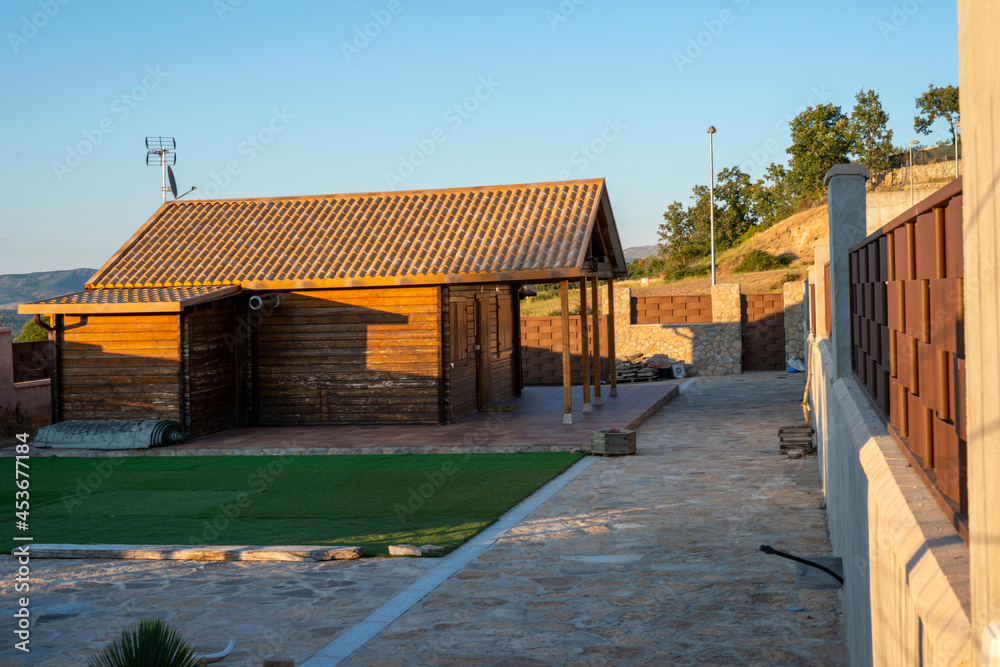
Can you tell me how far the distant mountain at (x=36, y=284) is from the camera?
11669cm

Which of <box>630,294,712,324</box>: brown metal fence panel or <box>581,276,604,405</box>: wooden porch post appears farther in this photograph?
<box>630,294,712,324</box>: brown metal fence panel

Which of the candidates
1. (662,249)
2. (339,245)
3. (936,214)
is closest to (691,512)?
(936,214)

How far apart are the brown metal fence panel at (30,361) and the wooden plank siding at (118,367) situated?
2840mm

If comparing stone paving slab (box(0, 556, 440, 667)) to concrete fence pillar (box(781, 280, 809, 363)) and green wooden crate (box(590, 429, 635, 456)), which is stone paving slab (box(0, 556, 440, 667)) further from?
concrete fence pillar (box(781, 280, 809, 363))

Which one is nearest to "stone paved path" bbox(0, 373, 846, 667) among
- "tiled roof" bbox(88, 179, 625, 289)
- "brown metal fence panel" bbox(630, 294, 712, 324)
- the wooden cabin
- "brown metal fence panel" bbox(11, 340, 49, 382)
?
the wooden cabin

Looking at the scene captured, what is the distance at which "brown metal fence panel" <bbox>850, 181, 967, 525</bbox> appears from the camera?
78.3 inches

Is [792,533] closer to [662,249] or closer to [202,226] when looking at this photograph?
[202,226]

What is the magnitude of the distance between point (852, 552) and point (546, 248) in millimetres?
11885

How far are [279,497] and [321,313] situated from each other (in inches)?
243

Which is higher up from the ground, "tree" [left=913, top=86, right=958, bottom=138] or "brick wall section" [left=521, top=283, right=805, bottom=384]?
"tree" [left=913, top=86, right=958, bottom=138]

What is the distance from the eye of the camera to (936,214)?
2154 millimetres

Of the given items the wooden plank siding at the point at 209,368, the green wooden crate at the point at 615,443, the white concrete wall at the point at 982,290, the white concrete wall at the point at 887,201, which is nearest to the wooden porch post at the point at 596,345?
the green wooden crate at the point at 615,443

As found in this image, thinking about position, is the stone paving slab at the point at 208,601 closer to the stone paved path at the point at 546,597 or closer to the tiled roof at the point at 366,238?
the stone paved path at the point at 546,597

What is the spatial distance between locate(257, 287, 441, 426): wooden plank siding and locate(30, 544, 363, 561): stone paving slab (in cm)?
793
